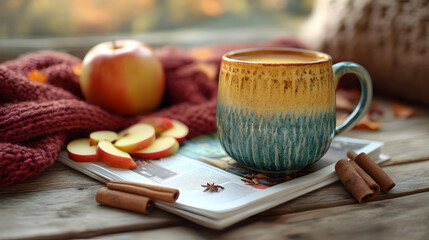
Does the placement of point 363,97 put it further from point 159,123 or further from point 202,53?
point 202,53

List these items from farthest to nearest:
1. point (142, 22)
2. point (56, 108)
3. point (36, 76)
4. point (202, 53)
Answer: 1. point (142, 22)
2. point (202, 53)
3. point (36, 76)
4. point (56, 108)

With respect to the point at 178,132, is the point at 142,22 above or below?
above

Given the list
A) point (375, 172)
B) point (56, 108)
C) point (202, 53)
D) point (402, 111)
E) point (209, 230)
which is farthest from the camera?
point (202, 53)

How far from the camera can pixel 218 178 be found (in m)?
0.63

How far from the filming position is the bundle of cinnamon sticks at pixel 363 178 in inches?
22.5

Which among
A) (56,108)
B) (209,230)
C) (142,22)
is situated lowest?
(209,230)

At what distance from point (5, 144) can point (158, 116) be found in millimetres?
314

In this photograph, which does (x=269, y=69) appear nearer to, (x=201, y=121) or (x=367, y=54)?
(x=201, y=121)

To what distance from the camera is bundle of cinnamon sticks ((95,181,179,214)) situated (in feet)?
1.75

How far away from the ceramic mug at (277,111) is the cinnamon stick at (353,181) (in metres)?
0.04

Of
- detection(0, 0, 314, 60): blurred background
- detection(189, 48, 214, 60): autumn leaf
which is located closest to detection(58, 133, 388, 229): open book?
detection(189, 48, 214, 60): autumn leaf

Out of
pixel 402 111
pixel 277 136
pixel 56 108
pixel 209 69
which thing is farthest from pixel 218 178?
pixel 402 111

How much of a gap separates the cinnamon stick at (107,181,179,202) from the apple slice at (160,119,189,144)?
22cm

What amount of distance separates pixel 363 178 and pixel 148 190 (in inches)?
12.7
